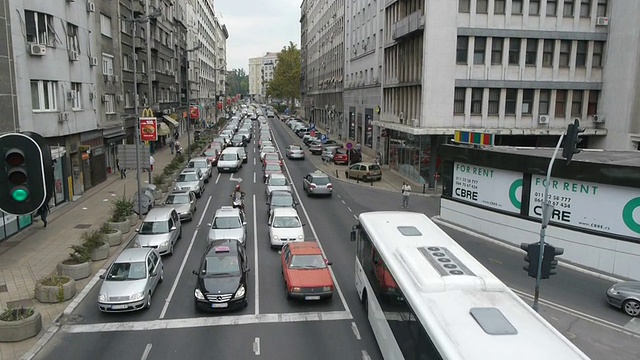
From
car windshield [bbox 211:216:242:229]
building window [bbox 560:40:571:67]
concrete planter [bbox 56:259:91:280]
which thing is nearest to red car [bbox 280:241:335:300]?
car windshield [bbox 211:216:242:229]

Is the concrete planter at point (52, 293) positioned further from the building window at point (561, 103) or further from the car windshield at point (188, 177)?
the building window at point (561, 103)

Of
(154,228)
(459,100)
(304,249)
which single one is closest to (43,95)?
(154,228)

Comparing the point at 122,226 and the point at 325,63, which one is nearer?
the point at 122,226

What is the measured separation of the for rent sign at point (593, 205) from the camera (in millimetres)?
18828

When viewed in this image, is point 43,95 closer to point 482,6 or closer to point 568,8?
point 482,6

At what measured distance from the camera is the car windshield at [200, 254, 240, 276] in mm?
16328

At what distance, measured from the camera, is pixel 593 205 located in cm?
2002

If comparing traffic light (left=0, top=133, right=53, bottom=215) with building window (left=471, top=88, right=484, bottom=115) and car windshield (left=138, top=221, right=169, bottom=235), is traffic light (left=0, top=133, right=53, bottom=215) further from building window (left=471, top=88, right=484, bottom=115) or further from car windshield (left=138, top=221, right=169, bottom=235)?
building window (left=471, top=88, right=484, bottom=115)

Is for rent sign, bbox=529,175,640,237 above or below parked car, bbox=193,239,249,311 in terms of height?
above

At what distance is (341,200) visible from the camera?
34.4 metres

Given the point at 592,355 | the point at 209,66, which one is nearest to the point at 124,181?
the point at 592,355

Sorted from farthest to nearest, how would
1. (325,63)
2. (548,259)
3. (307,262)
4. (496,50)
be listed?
(325,63)
(496,50)
(307,262)
(548,259)

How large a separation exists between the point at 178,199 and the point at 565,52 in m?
30.0

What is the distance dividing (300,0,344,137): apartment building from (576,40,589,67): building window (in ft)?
135
